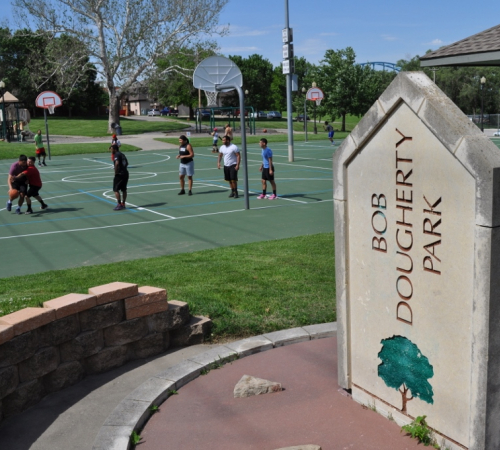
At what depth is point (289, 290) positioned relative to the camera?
8.87 meters

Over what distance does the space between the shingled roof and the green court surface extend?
15.0ft

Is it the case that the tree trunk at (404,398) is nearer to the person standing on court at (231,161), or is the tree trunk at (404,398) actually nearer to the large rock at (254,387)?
the large rock at (254,387)

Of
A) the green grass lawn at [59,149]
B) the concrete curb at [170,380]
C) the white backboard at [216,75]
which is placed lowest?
the concrete curb at [170,380]

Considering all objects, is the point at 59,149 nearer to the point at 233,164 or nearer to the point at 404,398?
the point at 233,164

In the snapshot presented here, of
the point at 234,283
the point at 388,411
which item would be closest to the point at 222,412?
the point at 388,411

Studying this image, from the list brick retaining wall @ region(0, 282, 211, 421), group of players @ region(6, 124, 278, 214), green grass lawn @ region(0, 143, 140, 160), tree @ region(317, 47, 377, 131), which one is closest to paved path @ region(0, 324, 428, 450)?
brick retaining wall @ region(0, 282, 211, 421)

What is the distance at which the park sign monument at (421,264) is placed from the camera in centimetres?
439

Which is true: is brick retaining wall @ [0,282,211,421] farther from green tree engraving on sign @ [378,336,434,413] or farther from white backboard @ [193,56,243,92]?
white backboard @ [193,56,243,92]

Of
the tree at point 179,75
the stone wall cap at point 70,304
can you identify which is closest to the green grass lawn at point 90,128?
the tree at point 179,75

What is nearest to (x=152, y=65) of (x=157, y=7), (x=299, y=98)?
(x=157, y=7)

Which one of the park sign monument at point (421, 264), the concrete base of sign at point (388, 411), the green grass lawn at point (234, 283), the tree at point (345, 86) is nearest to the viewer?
the park sign monument at point (421, 264)

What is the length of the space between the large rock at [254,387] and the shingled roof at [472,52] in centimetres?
1023

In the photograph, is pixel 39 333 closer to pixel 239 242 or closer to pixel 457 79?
pixel 239 242

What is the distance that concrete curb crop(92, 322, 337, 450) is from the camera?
532 centimetres
